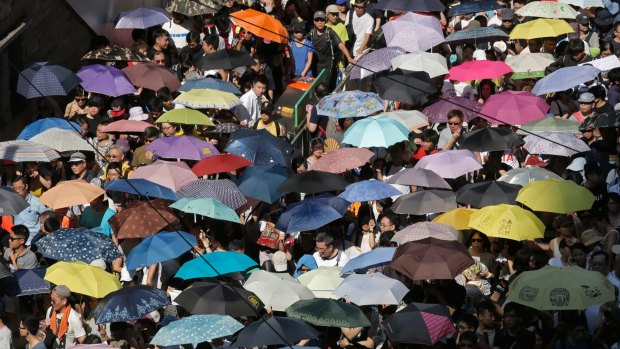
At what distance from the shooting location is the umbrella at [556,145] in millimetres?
22688

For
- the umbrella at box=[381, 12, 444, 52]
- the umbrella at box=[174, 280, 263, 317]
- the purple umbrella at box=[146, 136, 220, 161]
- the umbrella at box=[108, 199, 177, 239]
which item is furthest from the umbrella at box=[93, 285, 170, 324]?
the umbrella at box=[381, 12, 444, 52]

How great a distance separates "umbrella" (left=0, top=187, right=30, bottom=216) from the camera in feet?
70.0

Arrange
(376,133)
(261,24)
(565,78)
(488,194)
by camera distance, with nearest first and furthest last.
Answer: (488,194) < (376,133) < (565,78) < (261,24)

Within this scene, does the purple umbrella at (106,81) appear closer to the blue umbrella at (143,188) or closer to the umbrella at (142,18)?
the umbrella at (142,18)

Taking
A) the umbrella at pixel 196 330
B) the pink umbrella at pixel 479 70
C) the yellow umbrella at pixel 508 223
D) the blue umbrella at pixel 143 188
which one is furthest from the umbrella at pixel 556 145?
the umbrella at pixel 196 330

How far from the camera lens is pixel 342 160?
74.7 ft

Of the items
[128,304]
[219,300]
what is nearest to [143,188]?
[128,304]

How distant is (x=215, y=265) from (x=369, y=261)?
165 cm

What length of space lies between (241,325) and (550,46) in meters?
10.5

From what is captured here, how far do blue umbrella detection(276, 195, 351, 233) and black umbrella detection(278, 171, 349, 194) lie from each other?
199 mm

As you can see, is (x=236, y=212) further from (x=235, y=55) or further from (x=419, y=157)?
(x=235, y=55)

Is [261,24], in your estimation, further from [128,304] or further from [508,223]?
[128,304]

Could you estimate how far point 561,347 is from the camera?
720 inches

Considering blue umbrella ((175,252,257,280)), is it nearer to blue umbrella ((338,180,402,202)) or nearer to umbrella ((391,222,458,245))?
umbrella ((391,222,458,245))
